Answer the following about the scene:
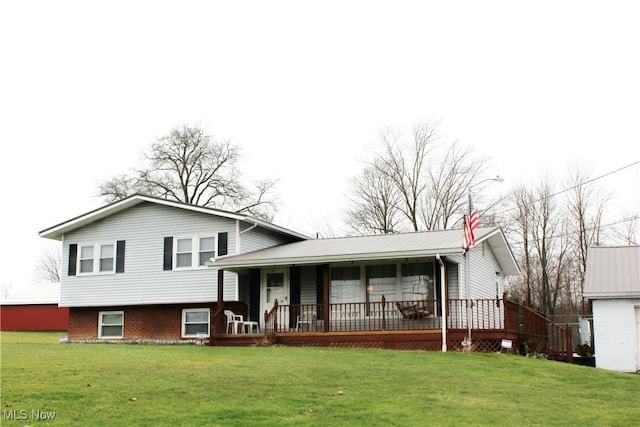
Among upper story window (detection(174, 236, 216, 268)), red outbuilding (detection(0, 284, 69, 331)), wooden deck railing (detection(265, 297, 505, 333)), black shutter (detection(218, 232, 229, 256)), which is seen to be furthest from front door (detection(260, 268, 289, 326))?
red outbuilding (detection(0, 284, 69, 331))

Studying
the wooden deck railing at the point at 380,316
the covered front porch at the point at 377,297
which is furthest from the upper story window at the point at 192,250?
the wooden deck railing at the point at 380,316

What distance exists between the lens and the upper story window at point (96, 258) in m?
27.6

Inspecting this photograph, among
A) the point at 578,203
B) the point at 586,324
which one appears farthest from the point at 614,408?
the point at 578,203

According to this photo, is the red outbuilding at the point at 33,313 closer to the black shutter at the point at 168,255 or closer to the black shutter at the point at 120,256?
the black shutter at the point at 120,256

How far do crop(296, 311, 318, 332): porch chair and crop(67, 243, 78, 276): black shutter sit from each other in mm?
9316

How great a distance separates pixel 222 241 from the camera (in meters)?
25.8

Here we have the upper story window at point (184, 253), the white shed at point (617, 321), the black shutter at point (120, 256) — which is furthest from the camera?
the black shutter at point (120, 256)

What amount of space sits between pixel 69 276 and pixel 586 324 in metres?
20.0

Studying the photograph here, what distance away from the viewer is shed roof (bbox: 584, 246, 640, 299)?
80.5ft

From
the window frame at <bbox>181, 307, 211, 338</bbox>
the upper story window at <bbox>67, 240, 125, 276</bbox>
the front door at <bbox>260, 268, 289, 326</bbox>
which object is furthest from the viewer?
the upper story window at <bbox>67, 240, 125, 276</bbox>

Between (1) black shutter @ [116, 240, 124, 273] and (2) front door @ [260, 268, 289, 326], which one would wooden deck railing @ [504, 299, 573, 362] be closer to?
(2) front door @ [260, 268, 289, 326]

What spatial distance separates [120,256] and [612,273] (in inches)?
664

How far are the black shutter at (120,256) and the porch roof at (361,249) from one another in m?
4.99

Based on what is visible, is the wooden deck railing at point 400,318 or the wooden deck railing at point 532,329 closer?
the wooden deck railing at point 400,318
